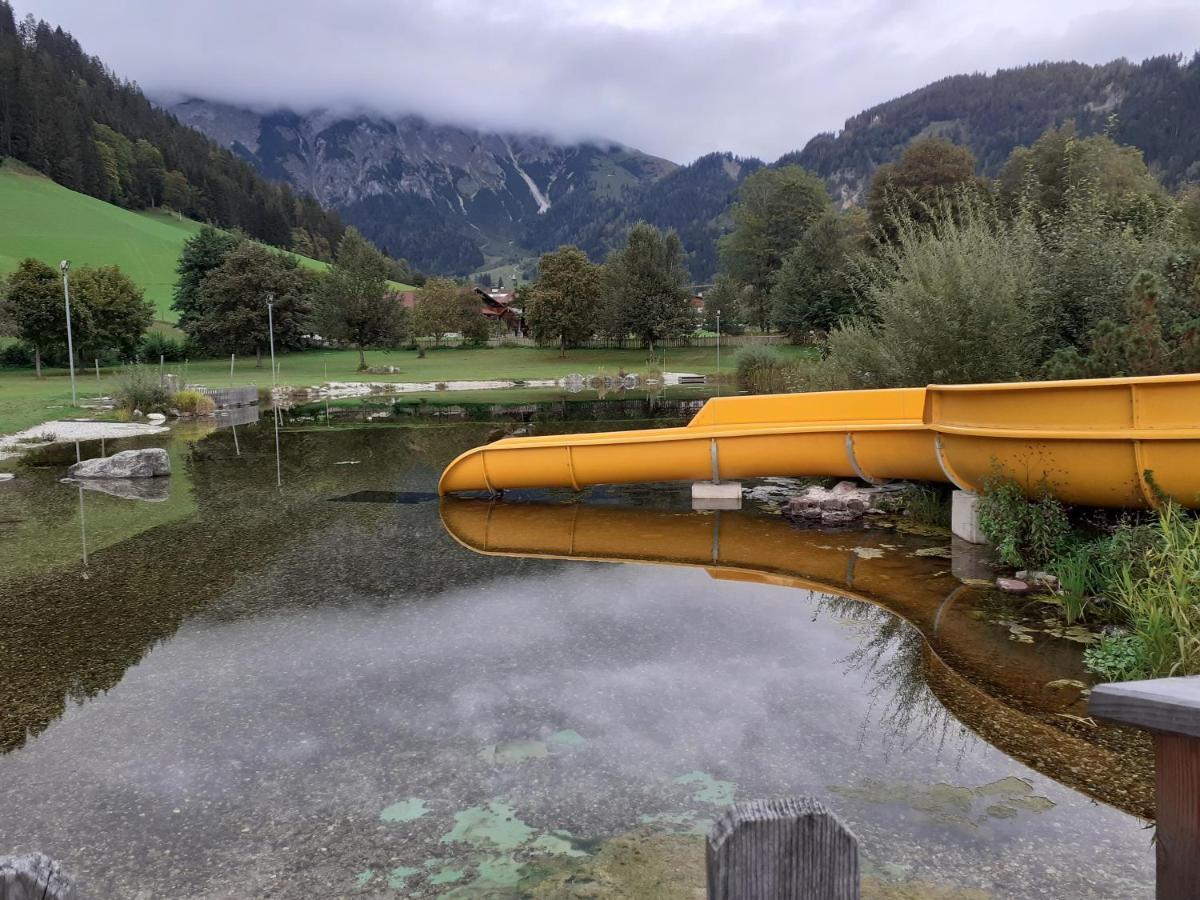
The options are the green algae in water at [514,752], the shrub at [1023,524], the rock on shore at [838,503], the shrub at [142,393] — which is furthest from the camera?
the shrub at [142,393]

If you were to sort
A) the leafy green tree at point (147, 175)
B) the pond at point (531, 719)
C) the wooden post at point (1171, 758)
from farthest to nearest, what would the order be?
the leafy green tree at point (147, 175)
the pond at point (531, 719)
the wooden post at point (1171, 758)

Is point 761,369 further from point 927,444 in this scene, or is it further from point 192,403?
point 927,444

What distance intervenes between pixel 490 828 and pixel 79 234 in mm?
92809

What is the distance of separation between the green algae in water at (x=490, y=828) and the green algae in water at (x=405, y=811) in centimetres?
19

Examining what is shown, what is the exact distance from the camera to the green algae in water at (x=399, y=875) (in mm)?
3279

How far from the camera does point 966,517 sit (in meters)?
8.45

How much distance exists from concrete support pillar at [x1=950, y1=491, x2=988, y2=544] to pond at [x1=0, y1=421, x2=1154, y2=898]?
27cm

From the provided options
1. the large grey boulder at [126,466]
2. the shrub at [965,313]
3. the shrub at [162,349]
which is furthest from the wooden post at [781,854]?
the shrub at [162,349]

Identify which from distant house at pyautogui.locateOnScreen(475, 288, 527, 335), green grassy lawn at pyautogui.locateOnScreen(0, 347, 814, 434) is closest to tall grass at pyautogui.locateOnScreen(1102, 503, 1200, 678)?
green grassy lawn at pyautogui.locateOnScreen(0, 347, 814, 434)

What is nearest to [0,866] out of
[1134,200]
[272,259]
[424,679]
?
[424,679]

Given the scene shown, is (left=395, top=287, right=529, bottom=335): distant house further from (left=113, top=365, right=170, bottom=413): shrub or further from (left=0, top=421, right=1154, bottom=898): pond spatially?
(left=0, top=421, right=1154, bottom=898): pond

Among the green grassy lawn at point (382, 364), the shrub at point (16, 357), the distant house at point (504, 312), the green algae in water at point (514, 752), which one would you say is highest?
the distant house at point (504, 312)

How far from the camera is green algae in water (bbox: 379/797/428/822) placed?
374 cm

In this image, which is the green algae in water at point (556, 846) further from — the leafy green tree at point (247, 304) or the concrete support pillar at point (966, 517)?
the leafy green tree at point (247, 304)
